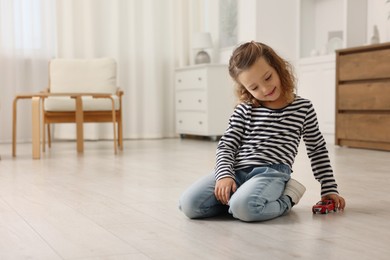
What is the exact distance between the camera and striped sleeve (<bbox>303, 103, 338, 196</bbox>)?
93.0 inches

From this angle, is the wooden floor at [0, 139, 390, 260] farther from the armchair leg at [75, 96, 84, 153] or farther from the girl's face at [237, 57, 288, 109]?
the armchair leg at [75, 96, 84, 153]

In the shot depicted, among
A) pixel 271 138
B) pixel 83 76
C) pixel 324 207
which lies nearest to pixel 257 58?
pixel 271 138

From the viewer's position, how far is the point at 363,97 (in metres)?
5.50

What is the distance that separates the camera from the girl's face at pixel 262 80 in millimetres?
2219

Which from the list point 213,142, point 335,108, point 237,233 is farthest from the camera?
point 213,142

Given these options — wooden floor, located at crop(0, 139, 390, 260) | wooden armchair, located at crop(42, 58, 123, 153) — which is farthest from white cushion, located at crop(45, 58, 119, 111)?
wooden floor, located at crop(0, 139, 390, 260)

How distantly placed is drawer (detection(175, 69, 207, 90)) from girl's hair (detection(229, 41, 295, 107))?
479 cm

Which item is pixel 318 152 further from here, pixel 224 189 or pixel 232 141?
pixel 224 189

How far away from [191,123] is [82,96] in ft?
6.32

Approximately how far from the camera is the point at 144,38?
7754mm

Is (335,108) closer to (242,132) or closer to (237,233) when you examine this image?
(242,132)

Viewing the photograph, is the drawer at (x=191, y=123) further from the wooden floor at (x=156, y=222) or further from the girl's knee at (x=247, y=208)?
the girl's knee at (x=247, y=208)

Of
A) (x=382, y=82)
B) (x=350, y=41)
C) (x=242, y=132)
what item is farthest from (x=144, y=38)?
(x=242, y=132)

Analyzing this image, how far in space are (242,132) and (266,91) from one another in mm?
220
